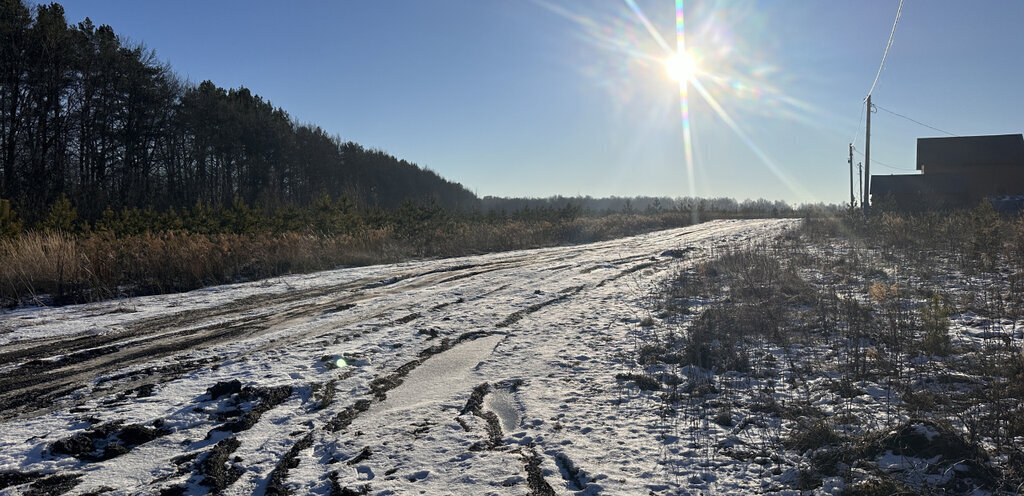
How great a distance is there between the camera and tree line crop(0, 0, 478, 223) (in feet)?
74.6

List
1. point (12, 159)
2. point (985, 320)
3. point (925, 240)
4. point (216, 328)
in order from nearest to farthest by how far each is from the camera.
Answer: point (985, 320) < point (216, 328) < point (925, 240) < point (12, 159)

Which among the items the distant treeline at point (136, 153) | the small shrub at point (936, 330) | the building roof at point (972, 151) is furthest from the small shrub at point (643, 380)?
the building roof at point (972, 151)

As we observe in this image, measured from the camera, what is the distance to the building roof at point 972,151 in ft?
123

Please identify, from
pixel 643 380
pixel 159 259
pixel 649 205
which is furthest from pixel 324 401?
pixel 649 205

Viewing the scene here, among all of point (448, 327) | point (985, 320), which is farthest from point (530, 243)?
point (985, 320)

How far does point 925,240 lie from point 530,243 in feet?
40.6

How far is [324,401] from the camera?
13.7 feet

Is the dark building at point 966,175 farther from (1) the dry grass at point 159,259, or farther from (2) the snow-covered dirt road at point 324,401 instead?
(2) the snow-covered dirt road at point 324,401

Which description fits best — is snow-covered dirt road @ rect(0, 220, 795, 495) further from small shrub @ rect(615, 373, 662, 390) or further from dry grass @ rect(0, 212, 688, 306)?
dry grass @ rect(0, 212, 688, 306)

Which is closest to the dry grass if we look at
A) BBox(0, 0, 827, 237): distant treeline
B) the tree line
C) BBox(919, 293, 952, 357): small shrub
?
BBox(0, 0, 827, 237): distant treeline

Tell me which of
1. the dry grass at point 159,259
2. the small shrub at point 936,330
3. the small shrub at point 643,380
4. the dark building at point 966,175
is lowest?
the small shrub at point 643,380

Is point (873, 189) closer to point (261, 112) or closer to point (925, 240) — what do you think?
point (925, 240)

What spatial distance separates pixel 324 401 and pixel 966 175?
161 feet

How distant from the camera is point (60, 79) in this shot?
2430 centimetres
